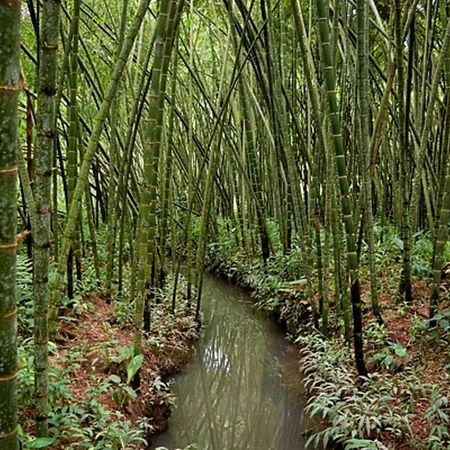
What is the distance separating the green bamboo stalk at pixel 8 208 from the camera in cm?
68

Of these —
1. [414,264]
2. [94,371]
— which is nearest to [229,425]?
[94,371]

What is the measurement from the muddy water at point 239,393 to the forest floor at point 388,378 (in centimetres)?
13

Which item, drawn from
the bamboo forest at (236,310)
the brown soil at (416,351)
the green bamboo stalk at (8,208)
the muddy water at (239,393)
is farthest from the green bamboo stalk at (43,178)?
the brown soil at (416,351)

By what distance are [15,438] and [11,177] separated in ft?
1.33

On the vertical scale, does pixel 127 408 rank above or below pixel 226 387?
above

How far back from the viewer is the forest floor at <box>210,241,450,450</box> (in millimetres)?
1938

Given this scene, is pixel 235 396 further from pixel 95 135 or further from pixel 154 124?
pixel 95 135

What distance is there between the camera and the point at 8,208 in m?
0.74

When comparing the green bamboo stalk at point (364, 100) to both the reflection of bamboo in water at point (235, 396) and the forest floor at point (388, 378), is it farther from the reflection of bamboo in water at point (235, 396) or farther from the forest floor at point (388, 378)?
the reflection of bamboo in water at point (235, 396)

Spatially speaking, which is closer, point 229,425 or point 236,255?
point 229,425

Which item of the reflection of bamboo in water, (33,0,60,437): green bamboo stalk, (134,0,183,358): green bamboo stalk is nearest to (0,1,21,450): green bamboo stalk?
(33,0,60,437): green bamboo stalk

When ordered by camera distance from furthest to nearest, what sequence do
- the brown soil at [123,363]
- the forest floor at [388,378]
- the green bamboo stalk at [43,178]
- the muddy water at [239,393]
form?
the muddy water at [239,393], the brown soil at [123,363], the forest floor at [388,378], the green bamboo stalk at [43,178]

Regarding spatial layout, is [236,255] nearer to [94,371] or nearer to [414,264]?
[414,264]

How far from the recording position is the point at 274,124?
3.40m
